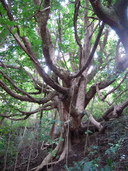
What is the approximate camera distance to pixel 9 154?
4.61 m

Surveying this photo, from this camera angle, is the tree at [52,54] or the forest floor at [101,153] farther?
the forest floor at [101,153]

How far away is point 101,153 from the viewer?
9.77 feet

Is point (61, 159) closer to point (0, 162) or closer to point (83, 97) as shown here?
point (83, 97)

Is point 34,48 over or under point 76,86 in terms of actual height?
over

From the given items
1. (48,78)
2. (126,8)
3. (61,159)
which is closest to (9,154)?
(61,159)

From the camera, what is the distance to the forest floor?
193cm

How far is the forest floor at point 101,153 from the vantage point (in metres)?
1.93

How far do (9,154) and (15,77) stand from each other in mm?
3138

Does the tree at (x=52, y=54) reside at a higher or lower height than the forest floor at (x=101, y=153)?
higher

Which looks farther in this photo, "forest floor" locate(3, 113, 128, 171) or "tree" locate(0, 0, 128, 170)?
"forest floor" locate(3, 113, 128, 171)

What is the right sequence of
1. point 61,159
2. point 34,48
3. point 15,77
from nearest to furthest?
1. point 34,48
2. point 15,77
3. point 61,159

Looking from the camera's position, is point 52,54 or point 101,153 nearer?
point 101,153

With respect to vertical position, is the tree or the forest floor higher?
the tree

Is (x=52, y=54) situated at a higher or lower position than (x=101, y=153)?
higher
